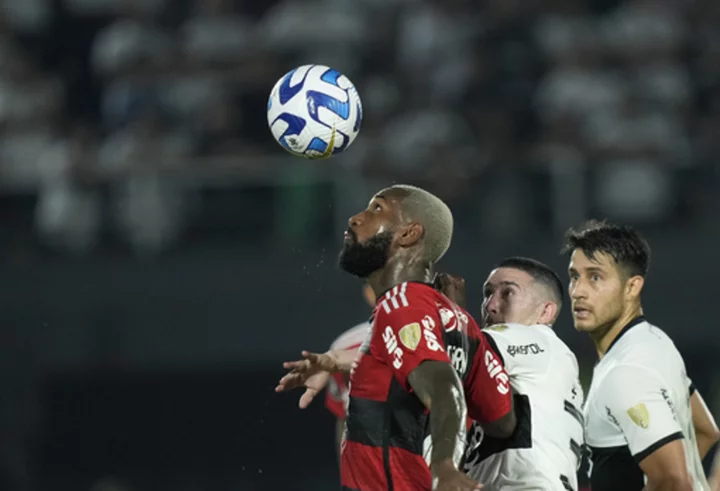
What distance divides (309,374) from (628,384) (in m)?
1.29

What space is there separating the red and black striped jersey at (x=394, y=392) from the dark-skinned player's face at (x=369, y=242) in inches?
8.1

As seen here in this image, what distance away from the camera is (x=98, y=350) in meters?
11.3

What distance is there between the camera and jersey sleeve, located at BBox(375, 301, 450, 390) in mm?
4609

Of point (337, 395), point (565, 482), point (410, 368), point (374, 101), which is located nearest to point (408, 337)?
point (410, 368)

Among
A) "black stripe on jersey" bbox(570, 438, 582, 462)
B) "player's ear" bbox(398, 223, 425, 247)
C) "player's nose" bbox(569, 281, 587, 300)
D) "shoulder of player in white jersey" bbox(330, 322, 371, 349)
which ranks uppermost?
"player's ear" bbox(398, 223, 425, 247)

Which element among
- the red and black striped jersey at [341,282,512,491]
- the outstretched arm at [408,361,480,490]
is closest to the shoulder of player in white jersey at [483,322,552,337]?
the red and black striped jersey at [341,282,512,491]

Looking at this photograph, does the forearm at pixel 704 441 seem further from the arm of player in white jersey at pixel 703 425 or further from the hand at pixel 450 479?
the hand at pixel 450 479

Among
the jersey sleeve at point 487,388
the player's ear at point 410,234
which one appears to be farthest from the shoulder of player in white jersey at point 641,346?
the player's ear at point 410,234

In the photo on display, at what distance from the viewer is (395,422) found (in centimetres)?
481

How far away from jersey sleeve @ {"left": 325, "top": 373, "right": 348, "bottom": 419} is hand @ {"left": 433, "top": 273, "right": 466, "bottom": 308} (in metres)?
2.05

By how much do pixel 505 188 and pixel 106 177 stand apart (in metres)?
3.43

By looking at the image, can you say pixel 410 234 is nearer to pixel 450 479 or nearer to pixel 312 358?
pixel 312 358

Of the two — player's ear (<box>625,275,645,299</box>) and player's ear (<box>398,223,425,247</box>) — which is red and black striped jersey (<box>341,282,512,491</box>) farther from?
player's ear (<box>625,275,645,299</box>)

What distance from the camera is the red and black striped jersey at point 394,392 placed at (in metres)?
4.71
